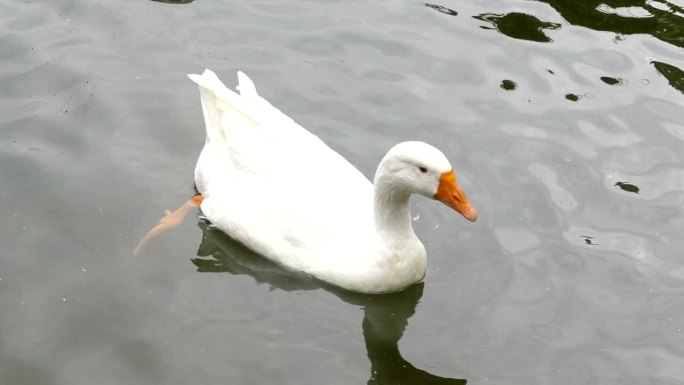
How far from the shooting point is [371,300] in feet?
21.7

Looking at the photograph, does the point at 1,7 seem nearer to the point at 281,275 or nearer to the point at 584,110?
the point at 281,275

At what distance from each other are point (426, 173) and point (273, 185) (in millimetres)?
1214

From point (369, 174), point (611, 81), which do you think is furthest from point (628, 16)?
point (369, 174)

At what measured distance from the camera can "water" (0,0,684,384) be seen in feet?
20.3

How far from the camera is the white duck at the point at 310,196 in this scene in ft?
20.3

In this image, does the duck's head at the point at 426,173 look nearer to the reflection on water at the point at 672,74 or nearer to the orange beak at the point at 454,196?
the orange beak at the point at 454,196

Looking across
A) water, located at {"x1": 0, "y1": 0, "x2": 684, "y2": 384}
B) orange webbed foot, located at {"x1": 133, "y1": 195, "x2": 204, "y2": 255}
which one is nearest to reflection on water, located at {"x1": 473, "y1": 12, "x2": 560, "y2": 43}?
water, located at {"x1": 0, "y1": 0, "x2": 684, "y2": 384}

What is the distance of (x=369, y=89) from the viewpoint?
8.73m

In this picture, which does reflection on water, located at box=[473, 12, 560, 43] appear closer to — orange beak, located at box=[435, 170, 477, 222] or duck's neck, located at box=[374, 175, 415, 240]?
duck's neck, located at box=[374, 175, 415, 240]

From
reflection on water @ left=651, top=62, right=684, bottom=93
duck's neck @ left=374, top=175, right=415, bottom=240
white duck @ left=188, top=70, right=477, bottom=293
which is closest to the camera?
white duck @ left=188, top=70, right=477, bottom=293

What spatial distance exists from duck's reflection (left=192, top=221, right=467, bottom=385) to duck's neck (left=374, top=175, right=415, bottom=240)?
0.47 meters

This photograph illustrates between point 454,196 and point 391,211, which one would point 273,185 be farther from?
point 454,196

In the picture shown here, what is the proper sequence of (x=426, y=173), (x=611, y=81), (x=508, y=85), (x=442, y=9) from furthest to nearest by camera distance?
(x=442, y=9) < (x=611, y=81) < (x=508, y=85) < (x=426, y=173)

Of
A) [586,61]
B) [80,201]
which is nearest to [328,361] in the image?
[80,201]
